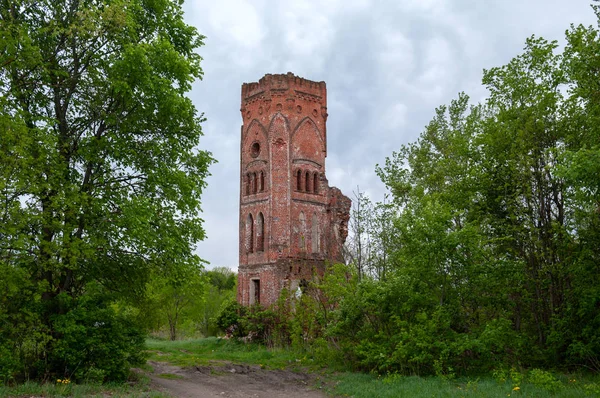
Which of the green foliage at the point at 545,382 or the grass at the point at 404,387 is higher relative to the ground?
the green foliage at the point at 545,382

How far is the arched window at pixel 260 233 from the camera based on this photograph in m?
29.4

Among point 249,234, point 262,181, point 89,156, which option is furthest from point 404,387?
point 262,181

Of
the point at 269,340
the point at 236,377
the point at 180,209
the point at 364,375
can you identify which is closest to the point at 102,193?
the point at 180,209

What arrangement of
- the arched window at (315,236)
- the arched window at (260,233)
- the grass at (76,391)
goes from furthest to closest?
the arched window at (315,236)
the arched window at (260,233)
the grass at (76,391)

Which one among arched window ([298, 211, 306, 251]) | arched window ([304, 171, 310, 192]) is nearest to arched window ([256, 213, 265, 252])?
arched window ([298, 211, 306, 251])

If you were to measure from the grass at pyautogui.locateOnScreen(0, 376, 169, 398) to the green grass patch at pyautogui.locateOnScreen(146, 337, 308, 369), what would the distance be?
3574 mm

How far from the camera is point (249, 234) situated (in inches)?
1182

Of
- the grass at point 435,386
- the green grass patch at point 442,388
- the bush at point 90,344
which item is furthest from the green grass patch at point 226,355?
the green grass patch at point 442,388

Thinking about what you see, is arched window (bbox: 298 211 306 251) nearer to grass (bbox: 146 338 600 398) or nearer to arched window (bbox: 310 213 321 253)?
arched window (bbox: 310 213 321 253)

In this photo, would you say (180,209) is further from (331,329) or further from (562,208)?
(562,208)

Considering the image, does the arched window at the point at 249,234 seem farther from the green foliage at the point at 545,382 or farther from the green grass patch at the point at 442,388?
the green foliage at the point at 545,382

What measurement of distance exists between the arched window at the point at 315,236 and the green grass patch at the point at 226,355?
22.5 ft

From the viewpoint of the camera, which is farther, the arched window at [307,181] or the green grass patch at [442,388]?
the arched window at [307,181]

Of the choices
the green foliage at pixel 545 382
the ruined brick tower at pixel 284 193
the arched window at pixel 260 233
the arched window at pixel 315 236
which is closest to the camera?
the green foliage at pixel 545 382
